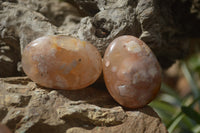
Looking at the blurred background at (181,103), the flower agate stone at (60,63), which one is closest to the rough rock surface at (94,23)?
the flower agate stone at (60,63)

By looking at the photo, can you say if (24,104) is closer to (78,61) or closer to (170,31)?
(78,61)

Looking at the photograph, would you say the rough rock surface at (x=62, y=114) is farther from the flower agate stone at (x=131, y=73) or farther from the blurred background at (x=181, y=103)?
the blurred background at (x=181, y=103)

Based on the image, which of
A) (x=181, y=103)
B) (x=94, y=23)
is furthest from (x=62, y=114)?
(x=181, y=103)

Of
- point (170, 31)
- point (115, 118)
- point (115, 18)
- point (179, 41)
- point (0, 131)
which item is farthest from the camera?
point (179, 41)

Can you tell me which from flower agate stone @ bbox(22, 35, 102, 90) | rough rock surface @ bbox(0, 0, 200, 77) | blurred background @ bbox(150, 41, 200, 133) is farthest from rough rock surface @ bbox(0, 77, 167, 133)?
blurred background @ bbox(150, 41, 200, 133)

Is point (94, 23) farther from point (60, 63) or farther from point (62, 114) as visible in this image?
point (62, 114)

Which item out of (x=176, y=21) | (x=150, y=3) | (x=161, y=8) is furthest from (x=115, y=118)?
(x=176, y=21)

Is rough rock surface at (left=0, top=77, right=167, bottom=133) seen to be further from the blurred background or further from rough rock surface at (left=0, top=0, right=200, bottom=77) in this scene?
the blurred background
